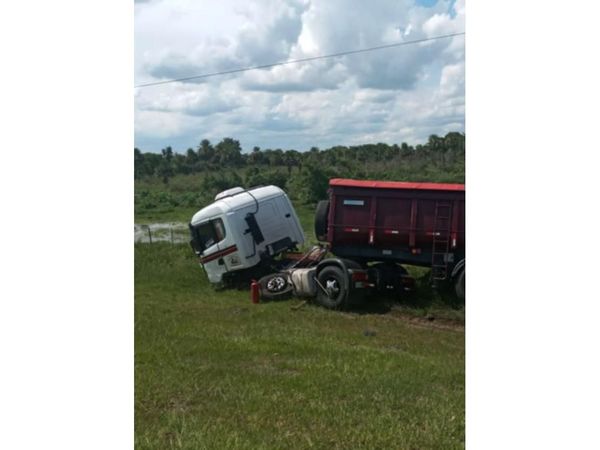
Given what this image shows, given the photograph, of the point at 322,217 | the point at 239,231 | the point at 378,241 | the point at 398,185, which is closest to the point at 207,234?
the point at 239,231

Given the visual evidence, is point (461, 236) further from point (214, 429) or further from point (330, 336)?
point (214, 429)

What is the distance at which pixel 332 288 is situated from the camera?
10.2 metres

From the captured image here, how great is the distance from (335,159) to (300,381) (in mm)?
8959

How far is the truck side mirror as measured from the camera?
1156 centimetres

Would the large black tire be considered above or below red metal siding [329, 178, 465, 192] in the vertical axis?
below

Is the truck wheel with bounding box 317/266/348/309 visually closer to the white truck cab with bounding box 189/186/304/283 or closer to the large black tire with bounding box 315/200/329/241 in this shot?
the large black tire with bounding box 315/200/329/241

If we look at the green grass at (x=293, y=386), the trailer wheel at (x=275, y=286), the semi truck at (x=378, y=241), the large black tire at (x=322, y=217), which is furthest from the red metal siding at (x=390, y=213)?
the green grass at (x=293, y=386)

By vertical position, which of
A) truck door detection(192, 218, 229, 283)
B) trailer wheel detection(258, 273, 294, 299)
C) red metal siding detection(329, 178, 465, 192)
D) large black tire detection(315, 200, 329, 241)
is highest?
red metal siding detection(329, 178, 465, 192)

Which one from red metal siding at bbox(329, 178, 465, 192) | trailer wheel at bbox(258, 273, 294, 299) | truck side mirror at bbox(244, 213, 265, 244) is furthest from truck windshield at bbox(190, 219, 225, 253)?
red metal siding at bbox(329, 178, 465, 192)

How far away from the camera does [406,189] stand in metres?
9.88

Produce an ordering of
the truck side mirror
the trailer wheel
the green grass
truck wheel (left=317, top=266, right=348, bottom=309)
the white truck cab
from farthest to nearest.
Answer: the truck side mirror → the white truck cab → the trailer wheel → truck wheel (left=317, top=266, right=348, bottom=309) → the green grass

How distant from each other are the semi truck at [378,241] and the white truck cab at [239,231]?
28.8 inches

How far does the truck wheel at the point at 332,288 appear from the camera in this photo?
1010 centimetres

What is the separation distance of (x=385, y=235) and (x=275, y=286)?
199 centimetres
